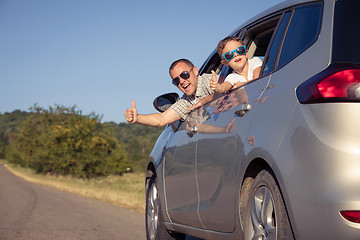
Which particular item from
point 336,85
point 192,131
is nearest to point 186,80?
point 192,131

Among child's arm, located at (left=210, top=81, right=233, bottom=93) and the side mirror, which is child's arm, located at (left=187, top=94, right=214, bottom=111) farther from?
the side mirror

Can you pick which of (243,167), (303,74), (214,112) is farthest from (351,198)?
(214,112)

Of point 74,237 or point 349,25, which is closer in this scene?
point 349,25

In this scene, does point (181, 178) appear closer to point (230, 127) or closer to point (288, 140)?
point (230, 127)

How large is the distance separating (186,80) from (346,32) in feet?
8.31

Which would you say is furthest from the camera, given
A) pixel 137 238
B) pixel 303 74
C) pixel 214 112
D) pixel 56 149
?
pixel 56 149

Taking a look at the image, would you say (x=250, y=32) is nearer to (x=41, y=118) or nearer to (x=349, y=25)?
(x=349, y=25)

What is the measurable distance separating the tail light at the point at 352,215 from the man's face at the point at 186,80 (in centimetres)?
285

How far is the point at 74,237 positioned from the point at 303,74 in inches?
207

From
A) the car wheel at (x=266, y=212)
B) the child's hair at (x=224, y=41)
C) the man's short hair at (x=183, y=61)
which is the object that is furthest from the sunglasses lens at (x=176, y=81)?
the car wheel at (x=266, y=212)

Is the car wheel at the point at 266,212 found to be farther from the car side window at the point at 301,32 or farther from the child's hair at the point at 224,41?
the child's hair at the point at 224,41

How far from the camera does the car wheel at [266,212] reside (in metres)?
2.88

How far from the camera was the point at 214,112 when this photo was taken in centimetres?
421

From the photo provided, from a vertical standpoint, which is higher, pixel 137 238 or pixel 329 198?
pixel 329 198
